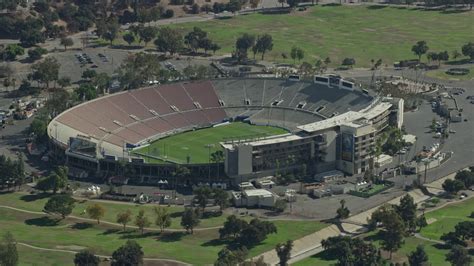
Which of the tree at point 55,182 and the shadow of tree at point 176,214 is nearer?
the shadow of tree at point 176,214

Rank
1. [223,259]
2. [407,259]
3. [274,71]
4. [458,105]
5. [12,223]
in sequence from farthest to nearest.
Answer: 1. [274,71]
2. [458,105]
3. [12,223]
4. [407,259]
5. [223,259]

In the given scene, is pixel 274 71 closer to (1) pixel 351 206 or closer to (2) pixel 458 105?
(2) pixel 458 105

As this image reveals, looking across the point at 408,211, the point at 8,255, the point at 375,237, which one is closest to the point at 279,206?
the point at 375,237

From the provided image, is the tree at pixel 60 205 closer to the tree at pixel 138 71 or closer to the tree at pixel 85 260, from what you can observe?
the tree at pixel 85 260

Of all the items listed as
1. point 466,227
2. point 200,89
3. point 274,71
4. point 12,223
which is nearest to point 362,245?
point 466,227

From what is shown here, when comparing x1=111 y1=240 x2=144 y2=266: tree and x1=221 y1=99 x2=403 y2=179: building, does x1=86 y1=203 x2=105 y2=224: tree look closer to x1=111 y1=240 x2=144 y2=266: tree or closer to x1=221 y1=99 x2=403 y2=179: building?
x1=111 y1=240 x2=144 y2=266: tree

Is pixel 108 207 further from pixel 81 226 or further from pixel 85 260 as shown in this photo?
pixel 85 260

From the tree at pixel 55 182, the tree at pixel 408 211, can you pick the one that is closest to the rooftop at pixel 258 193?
the tree at pixel 408 211

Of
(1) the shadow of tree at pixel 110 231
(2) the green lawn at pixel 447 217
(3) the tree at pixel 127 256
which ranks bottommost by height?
(2) the green lawn at pixel 447 217
